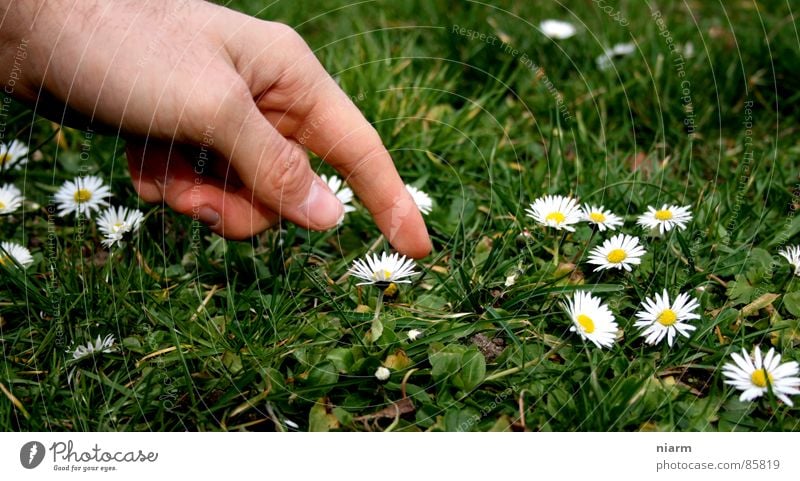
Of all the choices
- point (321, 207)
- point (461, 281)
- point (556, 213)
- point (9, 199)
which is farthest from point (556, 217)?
point (9, 199)

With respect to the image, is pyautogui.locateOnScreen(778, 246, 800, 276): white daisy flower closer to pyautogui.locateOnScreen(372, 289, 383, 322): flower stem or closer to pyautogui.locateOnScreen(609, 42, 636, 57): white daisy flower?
pyautogui.locateOnScreen(372, 289, 383, 322): flower stem

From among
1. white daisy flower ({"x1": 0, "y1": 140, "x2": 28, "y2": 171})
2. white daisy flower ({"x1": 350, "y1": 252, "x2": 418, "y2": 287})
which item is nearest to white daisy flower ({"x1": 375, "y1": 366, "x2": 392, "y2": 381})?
white daisy flower ({"x1": 350, "y1": 252, "x2": 418, "y2": 287})

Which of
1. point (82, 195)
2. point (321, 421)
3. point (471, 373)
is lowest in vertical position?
point (321, 421)

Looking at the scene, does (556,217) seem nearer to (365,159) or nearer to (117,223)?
(365,159)

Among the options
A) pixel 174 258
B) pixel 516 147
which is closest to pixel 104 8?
pixel 174 258

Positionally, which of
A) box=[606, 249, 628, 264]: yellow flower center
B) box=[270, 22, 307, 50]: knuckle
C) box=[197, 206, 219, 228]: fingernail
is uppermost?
box=[270, 22, 307, 50]: knuckle

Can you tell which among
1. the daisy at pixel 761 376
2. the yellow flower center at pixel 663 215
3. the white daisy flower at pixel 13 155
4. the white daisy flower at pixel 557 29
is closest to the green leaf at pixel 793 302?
the daisy at pixel 761 376
